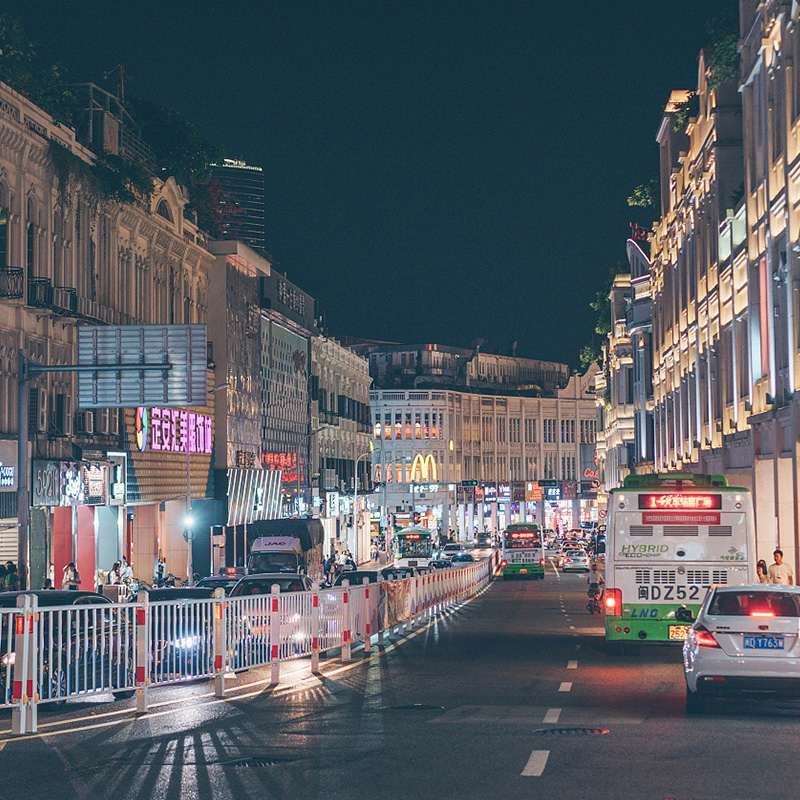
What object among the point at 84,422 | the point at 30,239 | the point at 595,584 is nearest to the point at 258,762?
the point at 595,584

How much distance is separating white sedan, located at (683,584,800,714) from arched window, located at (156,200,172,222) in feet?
149

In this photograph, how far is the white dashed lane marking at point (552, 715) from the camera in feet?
48.7

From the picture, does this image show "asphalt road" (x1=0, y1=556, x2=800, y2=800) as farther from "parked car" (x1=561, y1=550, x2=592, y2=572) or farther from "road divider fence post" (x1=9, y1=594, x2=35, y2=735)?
"parked car" (x1=561, y1=550, x2=592, y2=572)

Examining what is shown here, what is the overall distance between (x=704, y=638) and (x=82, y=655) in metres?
7.58

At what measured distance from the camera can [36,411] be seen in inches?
1668

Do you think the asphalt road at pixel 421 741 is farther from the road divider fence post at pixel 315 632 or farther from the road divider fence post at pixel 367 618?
the road divider fence post at pixel 367 618

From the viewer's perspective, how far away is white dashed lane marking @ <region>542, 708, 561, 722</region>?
584 inches

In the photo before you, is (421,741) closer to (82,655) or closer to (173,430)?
(82,655)

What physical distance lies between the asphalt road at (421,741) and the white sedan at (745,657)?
366 mm

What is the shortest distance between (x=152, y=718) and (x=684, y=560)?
1104 centimetres

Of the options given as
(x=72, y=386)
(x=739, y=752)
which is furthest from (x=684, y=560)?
(x=72, y=386)

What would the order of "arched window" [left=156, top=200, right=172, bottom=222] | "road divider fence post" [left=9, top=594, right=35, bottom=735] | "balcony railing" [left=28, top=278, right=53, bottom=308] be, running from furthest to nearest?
"arched window" [left=156, top=200, right=172, bottom=222]
"balcony railing" [left=28, top=278, right=53, bottom=308]
"road divider fence post" [left=9, top=594, right=35, bottom=735]

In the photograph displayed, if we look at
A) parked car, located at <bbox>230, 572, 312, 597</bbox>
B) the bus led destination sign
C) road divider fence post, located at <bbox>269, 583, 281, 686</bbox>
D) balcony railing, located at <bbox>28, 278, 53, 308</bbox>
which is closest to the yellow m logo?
balcony railing, located at <bbox>28, 278, 53, 308</bbox>

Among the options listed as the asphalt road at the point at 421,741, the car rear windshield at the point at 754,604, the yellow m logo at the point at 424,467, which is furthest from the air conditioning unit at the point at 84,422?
the yellow m logo at the point at 424,467
